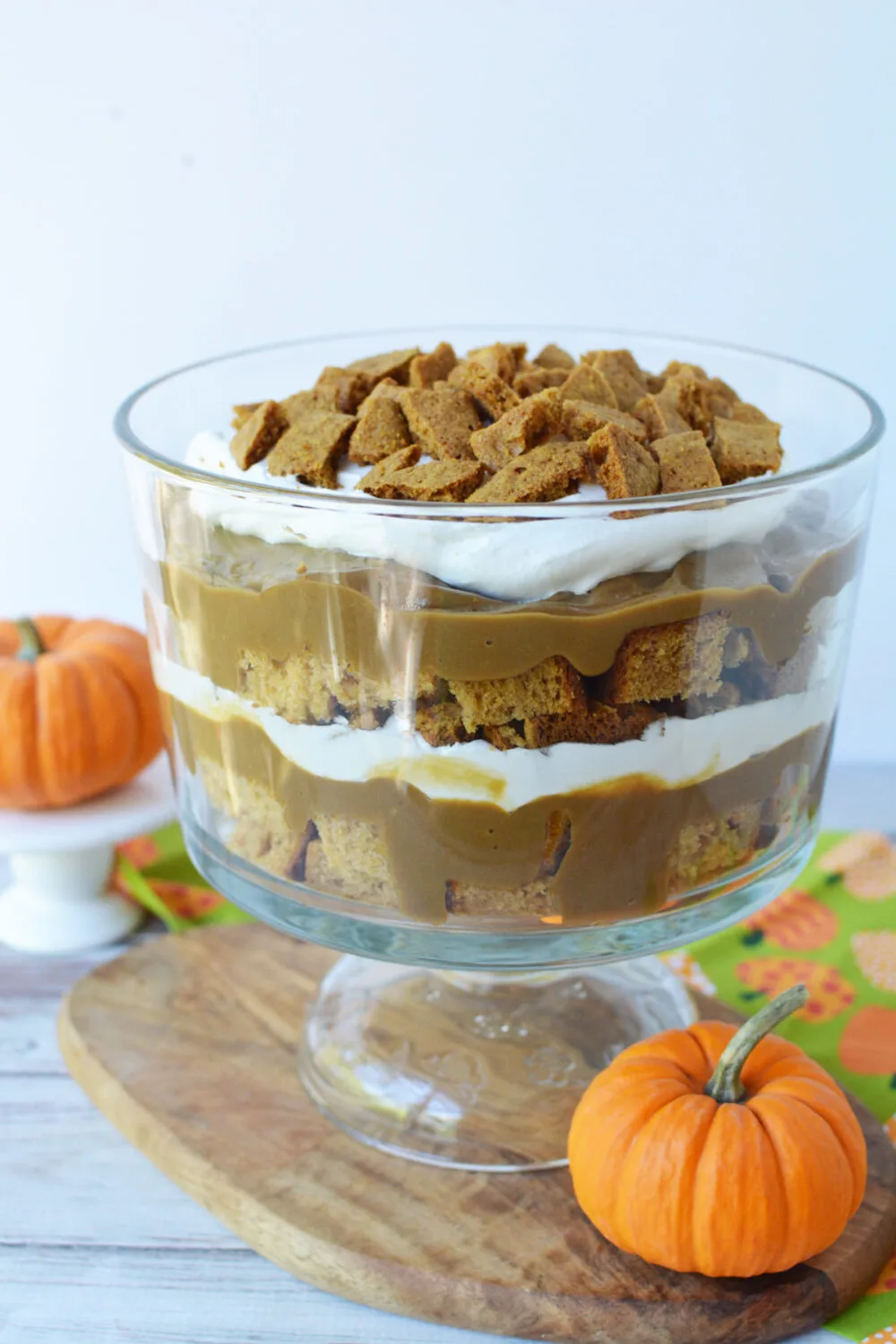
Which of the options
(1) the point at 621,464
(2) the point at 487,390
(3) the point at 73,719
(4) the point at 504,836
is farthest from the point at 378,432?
(3) the point at 73,719

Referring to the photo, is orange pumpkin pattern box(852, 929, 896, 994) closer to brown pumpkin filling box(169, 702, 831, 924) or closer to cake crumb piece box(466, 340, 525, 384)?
brown pumpkin filling box(169, 702, 831, 924)

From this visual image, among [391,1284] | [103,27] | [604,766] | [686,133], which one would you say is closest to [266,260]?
[103,27]

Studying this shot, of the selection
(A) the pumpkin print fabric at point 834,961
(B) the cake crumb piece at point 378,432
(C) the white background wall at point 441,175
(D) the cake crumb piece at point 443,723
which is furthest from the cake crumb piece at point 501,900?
(C) the white background wall at point 441,175

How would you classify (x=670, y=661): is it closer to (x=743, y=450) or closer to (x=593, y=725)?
(x=593, y=725)

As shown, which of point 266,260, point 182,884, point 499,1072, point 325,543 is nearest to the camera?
point 325,543

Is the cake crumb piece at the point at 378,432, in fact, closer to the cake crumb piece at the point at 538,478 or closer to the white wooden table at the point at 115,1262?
the cake crumb piece at the point at 538,478

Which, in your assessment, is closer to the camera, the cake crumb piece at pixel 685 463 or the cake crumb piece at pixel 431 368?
the cake crumb piece at pixel 685 463

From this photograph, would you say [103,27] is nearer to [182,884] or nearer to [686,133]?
[686,133]

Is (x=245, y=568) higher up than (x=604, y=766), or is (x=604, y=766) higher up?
(x=245, y=568)
